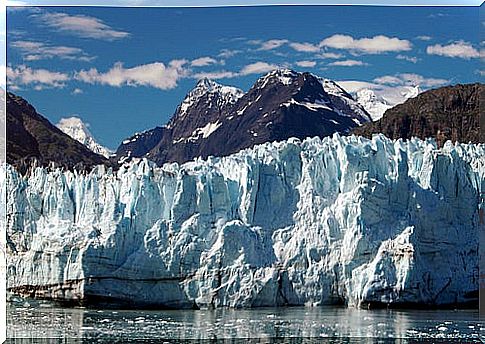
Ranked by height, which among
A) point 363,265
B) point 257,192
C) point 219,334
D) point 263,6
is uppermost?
point 263,6

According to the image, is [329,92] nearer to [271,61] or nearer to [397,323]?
[271,61]

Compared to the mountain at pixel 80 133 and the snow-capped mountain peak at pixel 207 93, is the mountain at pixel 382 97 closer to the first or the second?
the snow-capped mountain peak at pixel 207 93

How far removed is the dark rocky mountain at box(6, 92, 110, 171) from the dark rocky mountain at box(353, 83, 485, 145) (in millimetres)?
2983

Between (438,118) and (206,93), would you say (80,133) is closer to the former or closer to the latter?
(206,93)

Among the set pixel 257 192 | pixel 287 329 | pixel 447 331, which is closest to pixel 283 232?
pixel 257 192

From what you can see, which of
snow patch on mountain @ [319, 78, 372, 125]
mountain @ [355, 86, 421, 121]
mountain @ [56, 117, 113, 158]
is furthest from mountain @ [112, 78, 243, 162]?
mountain @ [355, 86, 421, 121]

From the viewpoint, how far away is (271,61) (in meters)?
10.8

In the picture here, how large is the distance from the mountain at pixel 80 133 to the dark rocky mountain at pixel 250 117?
19 centimetres

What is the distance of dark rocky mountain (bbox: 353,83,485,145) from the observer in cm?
1085

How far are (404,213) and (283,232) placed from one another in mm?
1261

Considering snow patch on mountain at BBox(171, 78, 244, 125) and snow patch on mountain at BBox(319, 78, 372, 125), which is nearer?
snow patch on mountain at BBox(171, 78, 244, 125)

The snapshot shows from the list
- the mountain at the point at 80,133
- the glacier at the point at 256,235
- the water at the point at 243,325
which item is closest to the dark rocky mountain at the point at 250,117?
the mountain at the point at 80,133

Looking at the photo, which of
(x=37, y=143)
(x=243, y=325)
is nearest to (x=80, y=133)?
(x=37, y=143)

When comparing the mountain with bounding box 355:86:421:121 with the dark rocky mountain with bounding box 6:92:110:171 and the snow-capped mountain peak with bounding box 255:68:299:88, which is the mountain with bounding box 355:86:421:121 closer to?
the snow-capped mountain peak with bounding box 255:68:299:88
